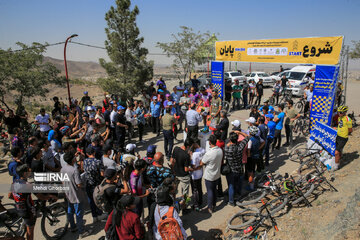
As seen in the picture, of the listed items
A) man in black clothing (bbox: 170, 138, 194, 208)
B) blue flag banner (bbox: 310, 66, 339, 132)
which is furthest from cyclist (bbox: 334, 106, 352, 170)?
man in black clothing (bbox: 170, 138, 194, 208)

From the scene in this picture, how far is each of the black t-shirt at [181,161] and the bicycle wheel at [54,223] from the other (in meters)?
2.66

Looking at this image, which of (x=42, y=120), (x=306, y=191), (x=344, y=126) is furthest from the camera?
(x=42, y=120)

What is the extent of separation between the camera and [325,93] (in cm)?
886

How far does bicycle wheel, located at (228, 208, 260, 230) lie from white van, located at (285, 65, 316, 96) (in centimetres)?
1402

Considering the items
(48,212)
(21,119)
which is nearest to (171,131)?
(48,212)

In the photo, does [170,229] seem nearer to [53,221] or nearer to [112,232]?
[112,232]

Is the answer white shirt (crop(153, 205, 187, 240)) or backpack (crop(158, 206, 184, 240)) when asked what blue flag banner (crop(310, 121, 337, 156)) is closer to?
white shirt (crop(153, 205, 187, 240))

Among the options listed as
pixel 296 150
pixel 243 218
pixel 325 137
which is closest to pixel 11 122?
pixel 243 218

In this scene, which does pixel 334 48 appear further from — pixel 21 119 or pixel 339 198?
pixel 21 119

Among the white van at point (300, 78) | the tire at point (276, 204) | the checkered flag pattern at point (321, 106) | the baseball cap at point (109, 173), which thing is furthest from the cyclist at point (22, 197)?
the white van at point (300, 78)

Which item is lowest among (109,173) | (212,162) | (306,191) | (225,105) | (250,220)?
(250,220)

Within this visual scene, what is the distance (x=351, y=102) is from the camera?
53.1 feet

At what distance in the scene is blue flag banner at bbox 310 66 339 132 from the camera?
338 inches

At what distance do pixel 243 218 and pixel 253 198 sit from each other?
2.54ft
